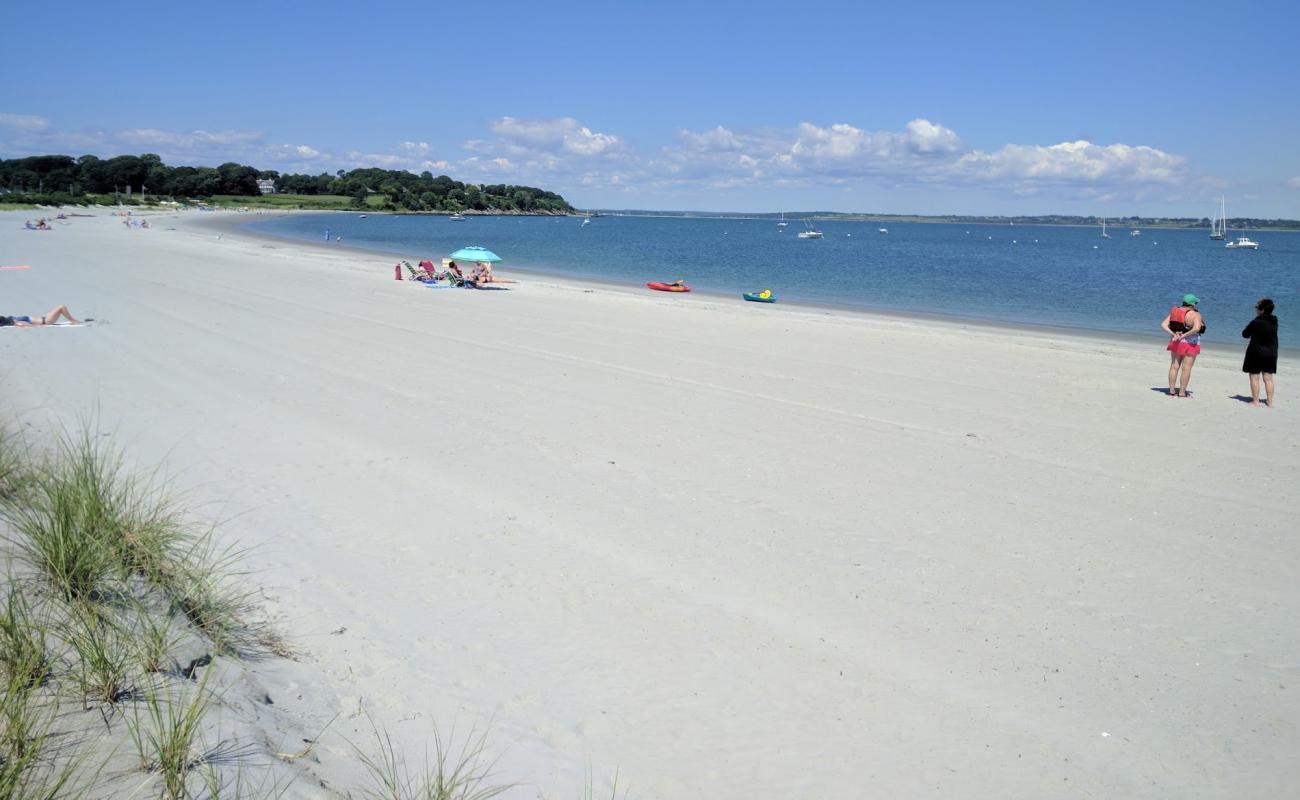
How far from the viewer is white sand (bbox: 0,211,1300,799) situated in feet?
13.4

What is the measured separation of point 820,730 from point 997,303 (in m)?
30.7

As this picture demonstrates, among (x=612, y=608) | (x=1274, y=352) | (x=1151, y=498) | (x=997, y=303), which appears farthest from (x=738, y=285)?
(x=612, y=608)

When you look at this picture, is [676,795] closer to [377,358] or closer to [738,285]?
[377,358]

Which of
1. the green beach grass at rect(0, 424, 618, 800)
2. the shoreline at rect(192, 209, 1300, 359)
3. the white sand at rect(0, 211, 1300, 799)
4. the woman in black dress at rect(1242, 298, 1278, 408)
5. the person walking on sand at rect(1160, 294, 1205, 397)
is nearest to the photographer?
the green beach grass at rect(0, 424, 618, 800)

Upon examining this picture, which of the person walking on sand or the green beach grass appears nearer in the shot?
the green beach grass

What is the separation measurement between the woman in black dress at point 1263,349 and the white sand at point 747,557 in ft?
1.72

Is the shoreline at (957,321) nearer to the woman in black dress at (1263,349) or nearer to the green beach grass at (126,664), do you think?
the woman in black dress at (1263,349)

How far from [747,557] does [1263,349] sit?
10.1 m

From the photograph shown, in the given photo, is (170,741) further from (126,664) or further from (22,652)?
(22,652)

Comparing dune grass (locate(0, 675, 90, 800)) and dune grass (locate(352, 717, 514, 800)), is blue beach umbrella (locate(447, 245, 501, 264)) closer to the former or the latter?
dune grass (locate(352, 717, 514, 800))

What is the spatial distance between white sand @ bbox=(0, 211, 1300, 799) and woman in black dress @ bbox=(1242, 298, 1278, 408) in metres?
0.53

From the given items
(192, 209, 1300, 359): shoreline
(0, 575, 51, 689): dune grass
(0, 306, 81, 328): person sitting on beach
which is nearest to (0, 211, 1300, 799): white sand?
(0, 306, 81, 328): person sitting on beach

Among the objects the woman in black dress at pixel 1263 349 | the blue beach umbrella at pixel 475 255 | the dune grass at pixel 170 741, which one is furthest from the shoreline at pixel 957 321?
the dune grass at pixel 170 741

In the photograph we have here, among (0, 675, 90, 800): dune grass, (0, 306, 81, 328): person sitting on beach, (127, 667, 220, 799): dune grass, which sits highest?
(0, 306, 81, 328): person sitting on beach
